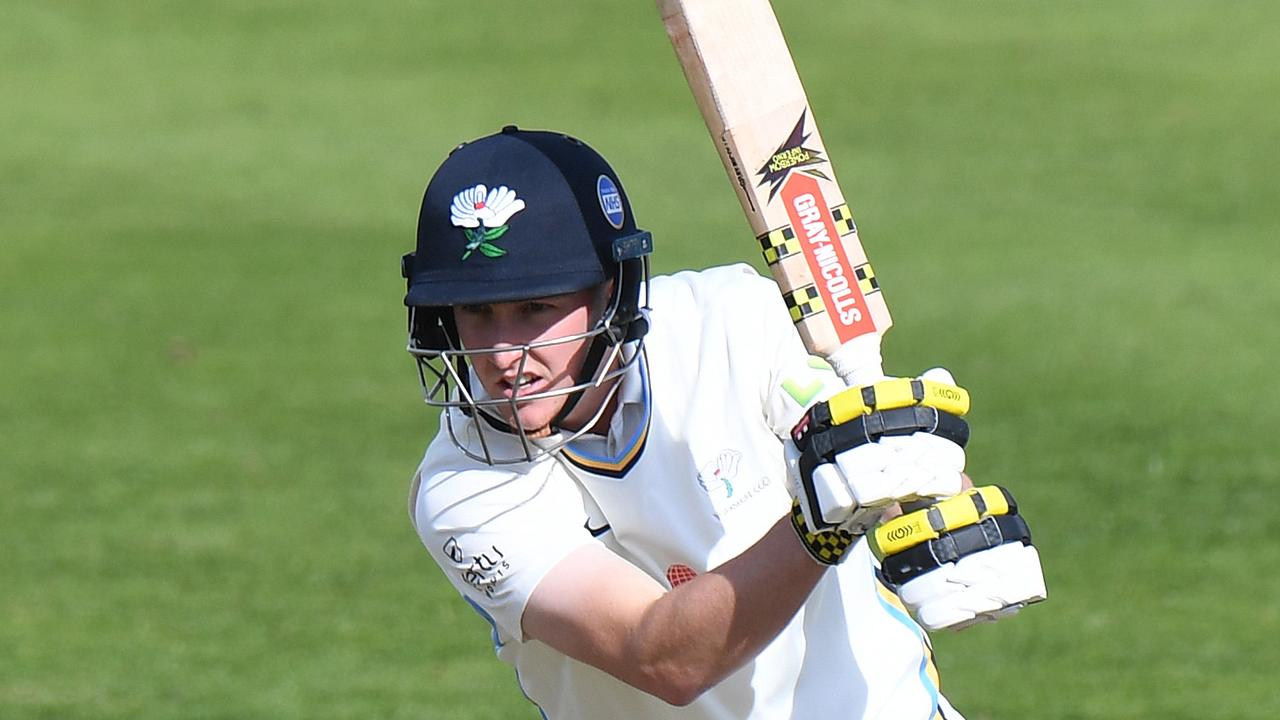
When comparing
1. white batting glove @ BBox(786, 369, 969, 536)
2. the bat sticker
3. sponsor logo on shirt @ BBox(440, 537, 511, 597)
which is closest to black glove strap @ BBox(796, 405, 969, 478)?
white batting glove @ BBox(786, 369, 969, 536)

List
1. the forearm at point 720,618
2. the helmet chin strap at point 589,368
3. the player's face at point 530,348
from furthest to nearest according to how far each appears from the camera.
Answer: the helmet chin strap at point 589,368
the player's face at point 530,348
the forearm at point 720,618

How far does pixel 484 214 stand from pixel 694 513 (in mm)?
660

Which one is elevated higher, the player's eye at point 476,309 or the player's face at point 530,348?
the player's eye at point 476,309

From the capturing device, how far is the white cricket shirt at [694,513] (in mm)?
3340

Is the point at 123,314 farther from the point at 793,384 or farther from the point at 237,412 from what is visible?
the point at 793,384

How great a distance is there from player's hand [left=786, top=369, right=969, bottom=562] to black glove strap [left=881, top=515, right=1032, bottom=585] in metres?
0.07

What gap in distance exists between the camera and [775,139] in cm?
323

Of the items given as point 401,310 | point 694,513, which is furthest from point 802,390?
point 401,310

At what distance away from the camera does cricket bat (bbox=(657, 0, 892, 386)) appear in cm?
314

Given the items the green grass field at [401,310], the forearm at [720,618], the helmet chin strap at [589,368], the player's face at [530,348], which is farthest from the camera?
the green grass field at [401,310]

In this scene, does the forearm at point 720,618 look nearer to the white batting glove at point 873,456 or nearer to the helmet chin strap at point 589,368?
the white batting glove at point 873,456

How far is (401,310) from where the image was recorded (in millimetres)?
11969

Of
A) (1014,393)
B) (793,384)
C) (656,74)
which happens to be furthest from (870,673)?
(656,74)

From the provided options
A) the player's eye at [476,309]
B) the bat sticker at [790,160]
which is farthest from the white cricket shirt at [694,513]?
the bat sticker at [790,160]
